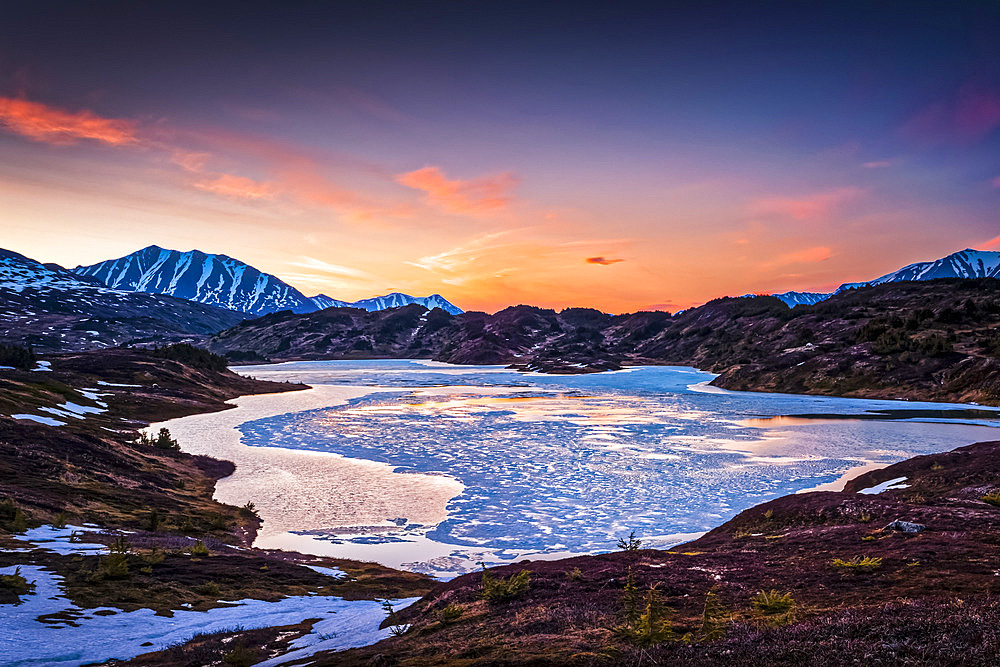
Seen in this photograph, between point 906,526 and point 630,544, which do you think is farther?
point 630,544

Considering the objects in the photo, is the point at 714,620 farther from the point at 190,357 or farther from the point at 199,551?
the point at 190,357

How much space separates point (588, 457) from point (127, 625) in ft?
106

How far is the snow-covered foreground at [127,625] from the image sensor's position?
1020 centimetres

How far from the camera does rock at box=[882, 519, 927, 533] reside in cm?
1379

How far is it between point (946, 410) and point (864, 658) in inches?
2935

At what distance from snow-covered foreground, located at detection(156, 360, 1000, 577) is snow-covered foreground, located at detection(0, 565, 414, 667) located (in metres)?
7.50

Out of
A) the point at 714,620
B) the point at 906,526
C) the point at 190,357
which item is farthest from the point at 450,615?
the point at 190,357

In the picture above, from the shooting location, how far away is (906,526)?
13914 mm

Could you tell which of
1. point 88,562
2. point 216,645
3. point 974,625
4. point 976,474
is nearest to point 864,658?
point 974,625

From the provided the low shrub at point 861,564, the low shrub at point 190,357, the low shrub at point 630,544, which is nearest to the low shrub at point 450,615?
the low shrub at point 630,544

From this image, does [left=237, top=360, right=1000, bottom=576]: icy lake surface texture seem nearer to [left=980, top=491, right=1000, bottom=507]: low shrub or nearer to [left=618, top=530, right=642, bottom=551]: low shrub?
[left=618, top=530, right=642, bottom=551]: low shrub

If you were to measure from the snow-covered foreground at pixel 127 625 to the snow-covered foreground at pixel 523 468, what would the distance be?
7.50 m

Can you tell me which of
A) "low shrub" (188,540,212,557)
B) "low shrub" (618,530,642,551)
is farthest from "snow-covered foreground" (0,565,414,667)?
"low shrub" (618,530,642,551)

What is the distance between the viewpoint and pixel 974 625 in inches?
248
